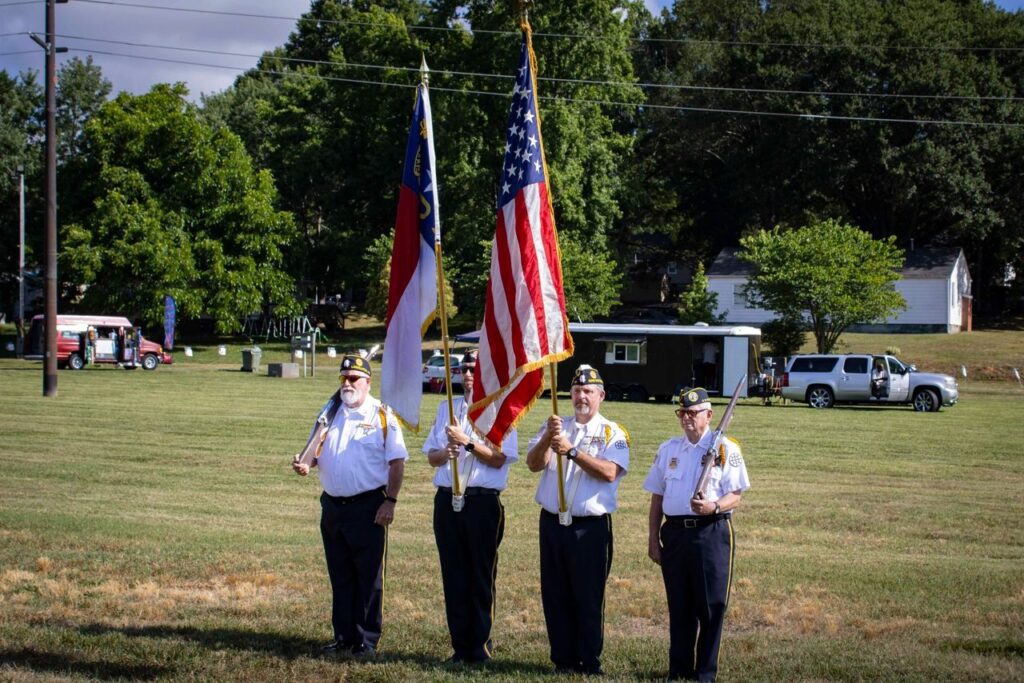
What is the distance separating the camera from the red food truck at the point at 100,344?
5094 cm

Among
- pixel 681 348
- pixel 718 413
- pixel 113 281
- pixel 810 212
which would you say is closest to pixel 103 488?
pixel 718 413

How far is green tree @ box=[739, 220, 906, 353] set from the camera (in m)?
52.9

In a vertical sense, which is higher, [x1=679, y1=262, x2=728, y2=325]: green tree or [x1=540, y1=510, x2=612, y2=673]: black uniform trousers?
[x1=679, y1=262, x2=728, y2=325]: green tree

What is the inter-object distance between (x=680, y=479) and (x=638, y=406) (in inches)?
1220

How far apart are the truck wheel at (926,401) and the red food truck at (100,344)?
32.4 metres

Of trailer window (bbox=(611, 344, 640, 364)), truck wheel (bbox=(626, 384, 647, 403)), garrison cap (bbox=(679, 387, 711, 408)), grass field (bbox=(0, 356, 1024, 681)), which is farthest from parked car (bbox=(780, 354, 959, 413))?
garrison cap (bbox=(679, 387, 711, 408))

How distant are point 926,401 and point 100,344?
34.5 meters

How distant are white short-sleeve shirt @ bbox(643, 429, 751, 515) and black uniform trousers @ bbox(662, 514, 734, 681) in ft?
0.41

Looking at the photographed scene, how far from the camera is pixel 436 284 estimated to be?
28.9 feet

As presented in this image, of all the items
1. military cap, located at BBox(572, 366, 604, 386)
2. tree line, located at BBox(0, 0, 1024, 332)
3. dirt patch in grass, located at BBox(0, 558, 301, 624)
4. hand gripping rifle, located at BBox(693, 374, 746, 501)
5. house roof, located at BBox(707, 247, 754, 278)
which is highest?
tree line, located at BBox(0, 0, 1024, 332)

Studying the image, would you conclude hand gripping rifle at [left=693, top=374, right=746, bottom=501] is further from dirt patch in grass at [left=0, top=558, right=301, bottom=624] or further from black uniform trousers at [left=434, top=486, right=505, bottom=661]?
dirt patch in grass at [left=0, top=558, right=301, bottom=624]

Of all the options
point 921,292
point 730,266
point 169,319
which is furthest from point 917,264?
point 169,319

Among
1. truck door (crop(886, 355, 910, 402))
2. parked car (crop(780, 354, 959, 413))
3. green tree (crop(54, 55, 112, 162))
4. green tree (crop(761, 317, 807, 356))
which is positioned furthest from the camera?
green tree (crop(54, 55, 112, 162))

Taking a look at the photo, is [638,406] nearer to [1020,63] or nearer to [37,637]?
[37,637]
